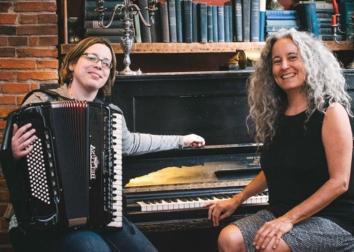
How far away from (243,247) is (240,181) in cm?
57

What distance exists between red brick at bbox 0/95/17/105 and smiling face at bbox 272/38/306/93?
5.32 ft

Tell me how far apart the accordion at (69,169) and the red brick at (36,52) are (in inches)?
42.3

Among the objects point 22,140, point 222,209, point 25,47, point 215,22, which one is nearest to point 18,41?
point 25,47

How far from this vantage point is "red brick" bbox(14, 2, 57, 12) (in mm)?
2988

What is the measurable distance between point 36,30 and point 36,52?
0.13m

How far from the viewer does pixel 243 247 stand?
6.66 feet

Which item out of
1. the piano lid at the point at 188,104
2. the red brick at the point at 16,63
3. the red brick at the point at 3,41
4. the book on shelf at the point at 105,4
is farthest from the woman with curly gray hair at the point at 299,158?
the red brick at the point at 3,41

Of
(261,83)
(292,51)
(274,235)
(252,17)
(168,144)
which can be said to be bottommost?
(274,235)

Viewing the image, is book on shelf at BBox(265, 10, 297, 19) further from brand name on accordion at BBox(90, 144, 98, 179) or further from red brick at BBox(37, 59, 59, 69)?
brand name on accordion at BBox(90, 144, 98, 179)

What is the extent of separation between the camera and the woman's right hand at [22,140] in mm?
1905

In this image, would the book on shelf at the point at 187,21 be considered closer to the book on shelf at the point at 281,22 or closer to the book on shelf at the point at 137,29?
the book on shelf at the point at 137,29

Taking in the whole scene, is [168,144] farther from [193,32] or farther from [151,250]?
[193,32]

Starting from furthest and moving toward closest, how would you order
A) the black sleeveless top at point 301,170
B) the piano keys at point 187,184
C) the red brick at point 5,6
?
the red brick at point 5,6 < the piano keys at point 187,184 < the black sleeveless top at point 301,170

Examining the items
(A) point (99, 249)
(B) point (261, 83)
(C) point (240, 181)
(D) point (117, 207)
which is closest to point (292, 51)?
(B) point (261, 83)
